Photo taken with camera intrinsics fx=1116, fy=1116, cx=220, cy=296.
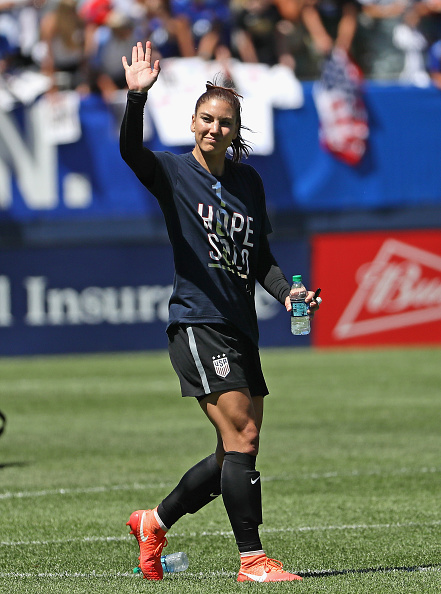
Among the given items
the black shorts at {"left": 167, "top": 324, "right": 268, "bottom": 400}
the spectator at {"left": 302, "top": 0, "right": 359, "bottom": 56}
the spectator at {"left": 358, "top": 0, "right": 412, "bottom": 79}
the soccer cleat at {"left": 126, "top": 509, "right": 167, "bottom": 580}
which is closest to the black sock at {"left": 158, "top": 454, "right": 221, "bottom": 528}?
the soccer cleat at {"left": 126, "top": 509, "right": 167, "bottom": 580}

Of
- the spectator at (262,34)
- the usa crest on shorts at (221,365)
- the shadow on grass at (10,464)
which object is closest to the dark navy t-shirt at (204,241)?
the usa crest on shorts at (221,365)

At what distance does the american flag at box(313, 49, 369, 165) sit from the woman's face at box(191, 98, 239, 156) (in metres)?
15.1

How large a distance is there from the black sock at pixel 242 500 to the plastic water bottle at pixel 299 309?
0.61 metres

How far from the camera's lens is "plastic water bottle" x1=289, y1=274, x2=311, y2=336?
4.96m

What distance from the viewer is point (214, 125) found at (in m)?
4.92

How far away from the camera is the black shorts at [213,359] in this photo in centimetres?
484

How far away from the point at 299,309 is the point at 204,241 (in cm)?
52

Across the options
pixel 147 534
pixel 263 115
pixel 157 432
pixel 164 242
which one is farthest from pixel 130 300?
pixel 147 534

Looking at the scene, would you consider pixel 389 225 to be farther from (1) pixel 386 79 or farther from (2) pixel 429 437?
(2) pixel 429 437

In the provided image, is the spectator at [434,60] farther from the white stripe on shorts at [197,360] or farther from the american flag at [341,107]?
the white stripe on shorts at [197,360]

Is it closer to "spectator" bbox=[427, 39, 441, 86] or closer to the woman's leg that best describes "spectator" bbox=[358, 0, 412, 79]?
"spectator" bbox=[427, 39, 441, 86]

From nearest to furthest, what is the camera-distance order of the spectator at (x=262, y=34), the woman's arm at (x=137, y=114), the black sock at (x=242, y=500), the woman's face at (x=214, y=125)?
the woman's arm at (x=137, y=114) → the black sock at (x=242, y=500) → the woman's face at (x=214, y=125) → the spectator at (x=262, y=34)

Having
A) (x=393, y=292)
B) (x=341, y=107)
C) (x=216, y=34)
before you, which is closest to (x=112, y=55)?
(x=216, y=34)

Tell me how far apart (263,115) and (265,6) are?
2.32m
